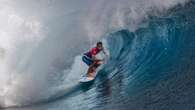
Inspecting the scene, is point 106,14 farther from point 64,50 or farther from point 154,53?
point 154,53

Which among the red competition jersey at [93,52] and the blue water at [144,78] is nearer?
the blue water at [144,78]

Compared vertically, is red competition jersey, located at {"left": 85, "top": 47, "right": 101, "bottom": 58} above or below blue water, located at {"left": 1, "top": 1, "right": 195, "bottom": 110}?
above

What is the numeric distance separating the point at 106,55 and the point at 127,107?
8.10m

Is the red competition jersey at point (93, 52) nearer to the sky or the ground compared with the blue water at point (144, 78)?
nearer to the sky

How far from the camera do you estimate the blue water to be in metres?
16.8

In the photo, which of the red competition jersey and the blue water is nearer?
the blue water

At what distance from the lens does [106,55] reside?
24.7 meters

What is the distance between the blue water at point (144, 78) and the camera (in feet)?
55.2

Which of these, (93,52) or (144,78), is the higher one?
(93,52)

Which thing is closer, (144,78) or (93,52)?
(144,78)

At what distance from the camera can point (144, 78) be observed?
2005 cm

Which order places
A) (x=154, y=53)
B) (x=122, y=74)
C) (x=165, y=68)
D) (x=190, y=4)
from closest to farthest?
(x=165, y=68)
(x=122, y=74)
(x=154, y=53)
(x=190, y=4)

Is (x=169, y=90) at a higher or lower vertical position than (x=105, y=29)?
lower

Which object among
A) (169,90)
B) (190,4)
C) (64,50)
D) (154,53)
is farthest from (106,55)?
(190,4)
